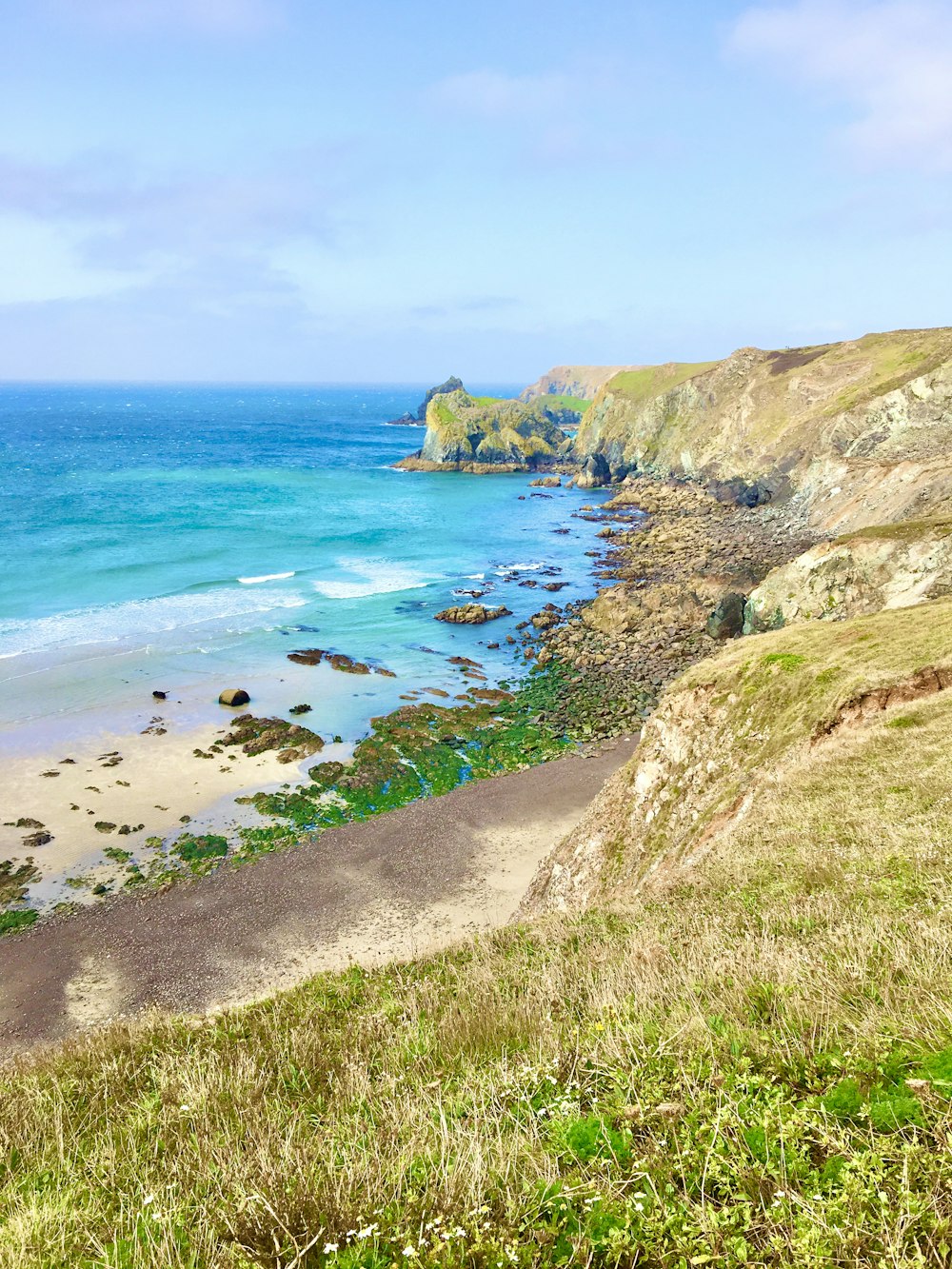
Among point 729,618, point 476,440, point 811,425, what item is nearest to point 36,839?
point 729,618

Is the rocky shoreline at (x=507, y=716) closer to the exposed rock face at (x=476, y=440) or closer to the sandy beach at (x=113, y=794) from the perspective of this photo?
the sandy beach at (x=113, y=794)

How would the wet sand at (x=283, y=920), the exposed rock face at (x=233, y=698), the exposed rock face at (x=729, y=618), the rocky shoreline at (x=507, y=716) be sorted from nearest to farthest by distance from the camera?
the wet sand at (x=283, y=920) → the rocky shoreline at (x=507, y=716) → the exposed rock face at (x=233, y=698) → the exposed rock face at (x=729, y=618)

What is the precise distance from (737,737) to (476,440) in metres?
132

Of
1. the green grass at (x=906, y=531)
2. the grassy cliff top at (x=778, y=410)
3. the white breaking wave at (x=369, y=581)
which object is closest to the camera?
the green grass at (x=906, y=531)

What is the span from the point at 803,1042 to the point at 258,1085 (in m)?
4.64

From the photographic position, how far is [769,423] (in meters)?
102

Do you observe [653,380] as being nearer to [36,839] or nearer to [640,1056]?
[36,839]

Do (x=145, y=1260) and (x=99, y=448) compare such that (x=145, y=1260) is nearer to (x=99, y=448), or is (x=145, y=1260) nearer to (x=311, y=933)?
(x=311, y=933)

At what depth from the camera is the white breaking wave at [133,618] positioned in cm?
5116

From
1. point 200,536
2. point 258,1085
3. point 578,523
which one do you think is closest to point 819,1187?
point 258,1085

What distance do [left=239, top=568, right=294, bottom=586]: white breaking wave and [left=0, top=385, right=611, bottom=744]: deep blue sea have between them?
0.28 metres

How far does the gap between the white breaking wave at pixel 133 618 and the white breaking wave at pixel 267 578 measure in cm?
193

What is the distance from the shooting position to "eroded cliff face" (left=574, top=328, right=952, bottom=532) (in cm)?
6575

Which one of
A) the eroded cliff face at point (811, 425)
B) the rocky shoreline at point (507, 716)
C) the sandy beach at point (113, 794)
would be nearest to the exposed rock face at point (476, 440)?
the eroded cliff face at point (811, 425)
